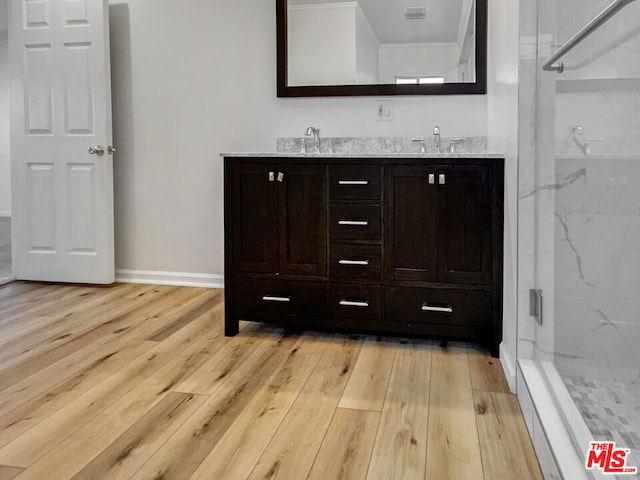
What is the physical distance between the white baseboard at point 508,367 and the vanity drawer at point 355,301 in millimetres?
548

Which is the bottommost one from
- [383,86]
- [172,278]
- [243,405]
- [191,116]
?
[243,405]

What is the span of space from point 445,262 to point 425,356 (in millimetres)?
404

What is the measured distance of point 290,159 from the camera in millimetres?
2576

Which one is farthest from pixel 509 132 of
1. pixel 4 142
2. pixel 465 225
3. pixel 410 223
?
pixel 4 142

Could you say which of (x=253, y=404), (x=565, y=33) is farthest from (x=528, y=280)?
(x=253, y=404)

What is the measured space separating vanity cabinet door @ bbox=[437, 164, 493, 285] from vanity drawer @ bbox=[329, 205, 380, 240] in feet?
0.92

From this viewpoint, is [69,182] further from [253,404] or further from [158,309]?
[253,404]

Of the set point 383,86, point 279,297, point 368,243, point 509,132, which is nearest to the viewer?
point 509,132

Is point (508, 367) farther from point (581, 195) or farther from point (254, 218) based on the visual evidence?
point (254, 218)

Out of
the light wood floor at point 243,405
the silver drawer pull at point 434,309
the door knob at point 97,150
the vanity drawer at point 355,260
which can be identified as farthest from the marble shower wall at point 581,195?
the door knob at point 97,150

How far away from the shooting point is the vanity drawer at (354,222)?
2.50m

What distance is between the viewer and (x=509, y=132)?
2178 millimetres

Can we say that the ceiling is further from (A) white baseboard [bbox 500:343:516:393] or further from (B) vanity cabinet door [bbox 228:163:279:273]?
(A) white baseboard [bbox 500:343:516:393]

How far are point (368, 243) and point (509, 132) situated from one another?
75 centimetres
